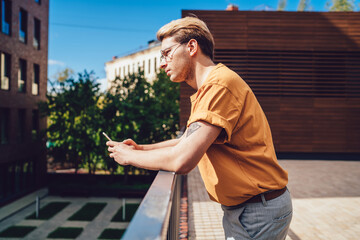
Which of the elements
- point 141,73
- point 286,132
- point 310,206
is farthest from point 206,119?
point 141,73

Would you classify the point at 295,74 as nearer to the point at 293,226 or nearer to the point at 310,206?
the point at 310,206

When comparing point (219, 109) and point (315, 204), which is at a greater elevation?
point (219, 109)

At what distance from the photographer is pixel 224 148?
1.56 m

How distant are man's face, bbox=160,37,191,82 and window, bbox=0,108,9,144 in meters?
21.7

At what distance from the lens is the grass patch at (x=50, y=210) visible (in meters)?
19.1

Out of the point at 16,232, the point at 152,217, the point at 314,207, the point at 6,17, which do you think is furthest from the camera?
the point at 6,17

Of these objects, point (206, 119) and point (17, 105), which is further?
point (17, 105)

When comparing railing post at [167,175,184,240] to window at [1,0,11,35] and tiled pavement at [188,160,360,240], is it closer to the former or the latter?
tiled pavement at [188,160,360,240]

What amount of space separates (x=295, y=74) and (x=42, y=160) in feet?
70.3

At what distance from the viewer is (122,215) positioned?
19750 mm

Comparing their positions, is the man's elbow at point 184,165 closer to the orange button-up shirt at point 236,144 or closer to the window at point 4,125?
the orange button-up shirt at point 236,144

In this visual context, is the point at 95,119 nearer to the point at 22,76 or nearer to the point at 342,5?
the point at 22,76

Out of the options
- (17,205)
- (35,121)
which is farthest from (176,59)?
(35,121)

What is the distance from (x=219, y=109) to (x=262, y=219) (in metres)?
0.66
